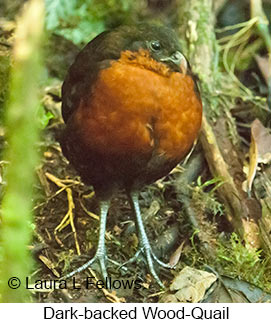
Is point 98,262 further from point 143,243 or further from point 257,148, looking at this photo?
point 257,148

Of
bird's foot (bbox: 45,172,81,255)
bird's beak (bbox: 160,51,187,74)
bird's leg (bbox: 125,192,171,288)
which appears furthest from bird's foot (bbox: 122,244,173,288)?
bird's beak (bbox: 160,51,187,74)

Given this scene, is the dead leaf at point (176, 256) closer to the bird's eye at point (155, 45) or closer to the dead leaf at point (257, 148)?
the dead leaf at point (257, 148)

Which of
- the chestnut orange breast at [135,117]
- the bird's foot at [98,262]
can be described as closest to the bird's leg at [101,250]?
the bird's foot at [98,262]

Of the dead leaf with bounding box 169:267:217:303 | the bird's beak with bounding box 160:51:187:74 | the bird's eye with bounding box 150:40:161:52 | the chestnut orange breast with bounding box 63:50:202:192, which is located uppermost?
the bird's eye with bounding box 150:40:161:52

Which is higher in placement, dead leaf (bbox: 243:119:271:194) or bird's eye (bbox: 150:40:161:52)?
bird's eye (bbox: 150:40:161:52)

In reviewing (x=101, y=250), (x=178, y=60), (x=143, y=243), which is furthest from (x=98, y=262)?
(x=178, y=60)

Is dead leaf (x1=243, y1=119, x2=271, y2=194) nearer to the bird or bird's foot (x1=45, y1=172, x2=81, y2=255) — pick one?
the bird

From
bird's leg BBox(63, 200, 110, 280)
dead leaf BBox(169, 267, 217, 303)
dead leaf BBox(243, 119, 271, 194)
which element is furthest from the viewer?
dead leaf BBox(243, 119, 271, 194)
